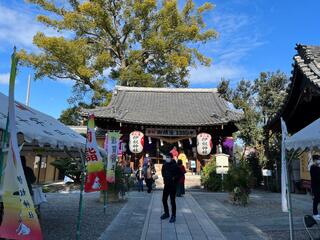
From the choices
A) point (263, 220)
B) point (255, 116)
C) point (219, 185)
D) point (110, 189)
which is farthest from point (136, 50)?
point (263, 220)

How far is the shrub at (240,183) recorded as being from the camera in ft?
39.8

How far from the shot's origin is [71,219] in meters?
9.05

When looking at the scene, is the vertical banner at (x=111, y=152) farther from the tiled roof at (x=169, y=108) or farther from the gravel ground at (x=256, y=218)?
the tiled roof at (x=169, y=108)

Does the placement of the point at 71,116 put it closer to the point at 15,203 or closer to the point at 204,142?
the point at 204,142

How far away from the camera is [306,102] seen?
11344 millimetres

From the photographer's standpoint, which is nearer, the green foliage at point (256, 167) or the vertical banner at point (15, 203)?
the vertical banner at point (15, 203)

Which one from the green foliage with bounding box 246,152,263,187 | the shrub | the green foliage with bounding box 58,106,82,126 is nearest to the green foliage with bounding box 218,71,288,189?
the green foliage with bounding box 246,152,263,187

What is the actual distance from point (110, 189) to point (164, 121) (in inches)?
374

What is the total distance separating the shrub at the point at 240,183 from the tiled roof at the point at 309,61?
4.17 m

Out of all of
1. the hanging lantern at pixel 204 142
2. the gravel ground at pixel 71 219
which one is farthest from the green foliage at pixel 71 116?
the gravel ground at pixel 71 219

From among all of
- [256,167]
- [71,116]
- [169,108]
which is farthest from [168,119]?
[71,116]

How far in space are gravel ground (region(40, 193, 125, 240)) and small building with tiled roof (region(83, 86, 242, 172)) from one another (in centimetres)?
854

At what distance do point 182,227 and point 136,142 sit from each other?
42.7 feet

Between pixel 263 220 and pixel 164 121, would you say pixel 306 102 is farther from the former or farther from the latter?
pixel 164 121
